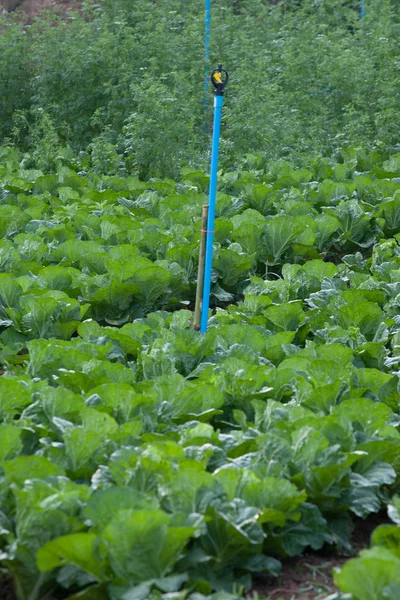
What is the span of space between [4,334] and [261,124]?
5605 mm

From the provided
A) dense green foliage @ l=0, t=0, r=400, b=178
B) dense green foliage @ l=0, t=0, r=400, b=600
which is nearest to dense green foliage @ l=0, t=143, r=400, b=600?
dense green foliage @ l=0, t=0, r=400, b=600

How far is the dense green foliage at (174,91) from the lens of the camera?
32.7 feet

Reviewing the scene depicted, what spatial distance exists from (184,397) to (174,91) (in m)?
6.92

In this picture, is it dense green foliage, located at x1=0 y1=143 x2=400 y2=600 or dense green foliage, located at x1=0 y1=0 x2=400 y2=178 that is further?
dense green foliage, located at x1=0 y1=0 x2=400 y2=178

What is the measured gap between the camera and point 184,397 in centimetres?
403

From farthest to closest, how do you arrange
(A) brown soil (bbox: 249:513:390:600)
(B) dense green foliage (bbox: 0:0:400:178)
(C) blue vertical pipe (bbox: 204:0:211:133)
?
(C) blue vertical pipe (bbox: 204:0:211:133)
(B) dense green foliage (bbox: 0:0:400:178)
(A) brown soil (bbox: 249:513:390:600)

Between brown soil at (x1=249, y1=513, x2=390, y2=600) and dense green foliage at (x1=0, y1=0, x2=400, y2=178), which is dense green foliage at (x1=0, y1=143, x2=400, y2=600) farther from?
dense green foliage at (x1=0, y1=0, x2=400, y2=178)

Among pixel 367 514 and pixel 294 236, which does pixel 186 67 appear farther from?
pixel 367 514

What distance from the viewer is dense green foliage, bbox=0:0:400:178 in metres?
9.95

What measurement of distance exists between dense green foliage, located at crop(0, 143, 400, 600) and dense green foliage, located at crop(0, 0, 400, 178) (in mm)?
2481

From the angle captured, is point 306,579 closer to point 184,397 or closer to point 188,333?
point 184,397

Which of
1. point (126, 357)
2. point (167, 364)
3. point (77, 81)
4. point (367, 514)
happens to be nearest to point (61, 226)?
point (126, 357)

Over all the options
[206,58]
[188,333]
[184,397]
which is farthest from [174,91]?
[184,397]

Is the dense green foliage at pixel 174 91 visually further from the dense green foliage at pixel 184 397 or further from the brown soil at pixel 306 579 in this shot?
the brown soil at pixel 306 579
